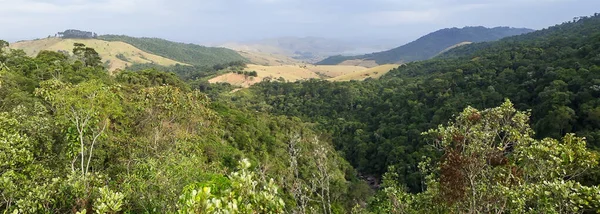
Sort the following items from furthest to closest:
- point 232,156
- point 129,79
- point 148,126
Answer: point 129,79, point 232,156, point 148,126

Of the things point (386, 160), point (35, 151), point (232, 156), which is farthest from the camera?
point (386, 160)

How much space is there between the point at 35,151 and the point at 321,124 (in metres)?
67.3

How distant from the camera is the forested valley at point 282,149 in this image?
823 centimetres

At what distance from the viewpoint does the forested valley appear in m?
8.23

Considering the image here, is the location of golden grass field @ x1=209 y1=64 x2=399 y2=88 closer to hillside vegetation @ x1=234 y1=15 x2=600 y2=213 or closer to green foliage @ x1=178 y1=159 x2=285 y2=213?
hillside vegetation @ x1=234 y1=15 x2=600 y2=213

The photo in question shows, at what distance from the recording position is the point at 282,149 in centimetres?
4588

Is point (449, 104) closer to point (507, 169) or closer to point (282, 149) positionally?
point (282, 149)

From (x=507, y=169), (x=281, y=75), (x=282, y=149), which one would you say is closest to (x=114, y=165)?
(x=507, y=169)

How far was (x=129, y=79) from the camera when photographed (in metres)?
49.2

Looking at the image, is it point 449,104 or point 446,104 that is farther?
point 446,104

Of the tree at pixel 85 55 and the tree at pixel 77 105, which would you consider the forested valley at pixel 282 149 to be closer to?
the tree at pixel 77 105

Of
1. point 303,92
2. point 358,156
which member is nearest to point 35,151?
point 358,156

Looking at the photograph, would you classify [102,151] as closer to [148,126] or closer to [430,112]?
[148,126]

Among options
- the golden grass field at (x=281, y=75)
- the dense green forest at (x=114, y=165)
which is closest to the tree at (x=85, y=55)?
the dense green forest at (x=114, y=165)
